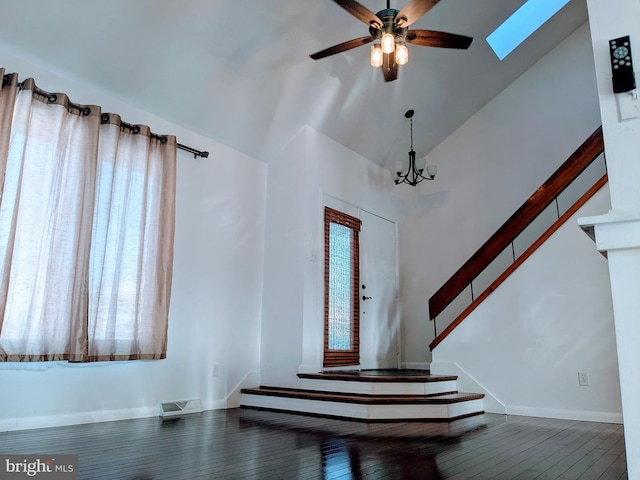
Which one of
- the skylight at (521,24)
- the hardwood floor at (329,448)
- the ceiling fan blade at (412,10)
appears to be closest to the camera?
the hardwood floor at (329,448)

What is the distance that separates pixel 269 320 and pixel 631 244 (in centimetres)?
428

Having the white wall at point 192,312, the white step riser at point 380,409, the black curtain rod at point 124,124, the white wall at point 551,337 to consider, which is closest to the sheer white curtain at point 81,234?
the black curtain rod at point 124,124

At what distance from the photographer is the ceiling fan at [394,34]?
3.39m

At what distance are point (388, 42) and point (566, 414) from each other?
3571mm

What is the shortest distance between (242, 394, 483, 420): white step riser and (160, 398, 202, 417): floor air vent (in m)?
0.80

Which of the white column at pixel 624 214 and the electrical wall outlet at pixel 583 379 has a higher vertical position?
the white column at pixel 624 214

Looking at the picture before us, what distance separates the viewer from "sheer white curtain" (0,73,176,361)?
11.4 feet

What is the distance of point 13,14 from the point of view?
3.50 m

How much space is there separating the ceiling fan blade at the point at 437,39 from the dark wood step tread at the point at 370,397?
295cm

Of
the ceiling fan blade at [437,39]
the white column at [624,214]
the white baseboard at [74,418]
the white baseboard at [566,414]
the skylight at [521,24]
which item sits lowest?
the white baseboard at [566,414]

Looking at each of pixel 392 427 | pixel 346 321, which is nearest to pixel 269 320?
pixel 346 321

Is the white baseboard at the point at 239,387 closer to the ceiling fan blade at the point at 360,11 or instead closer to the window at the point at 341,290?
the window at the point at 341,290

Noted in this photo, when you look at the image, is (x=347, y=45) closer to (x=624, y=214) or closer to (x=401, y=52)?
(x=401, y=52)

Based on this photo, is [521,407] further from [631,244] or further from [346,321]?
[631,244]
